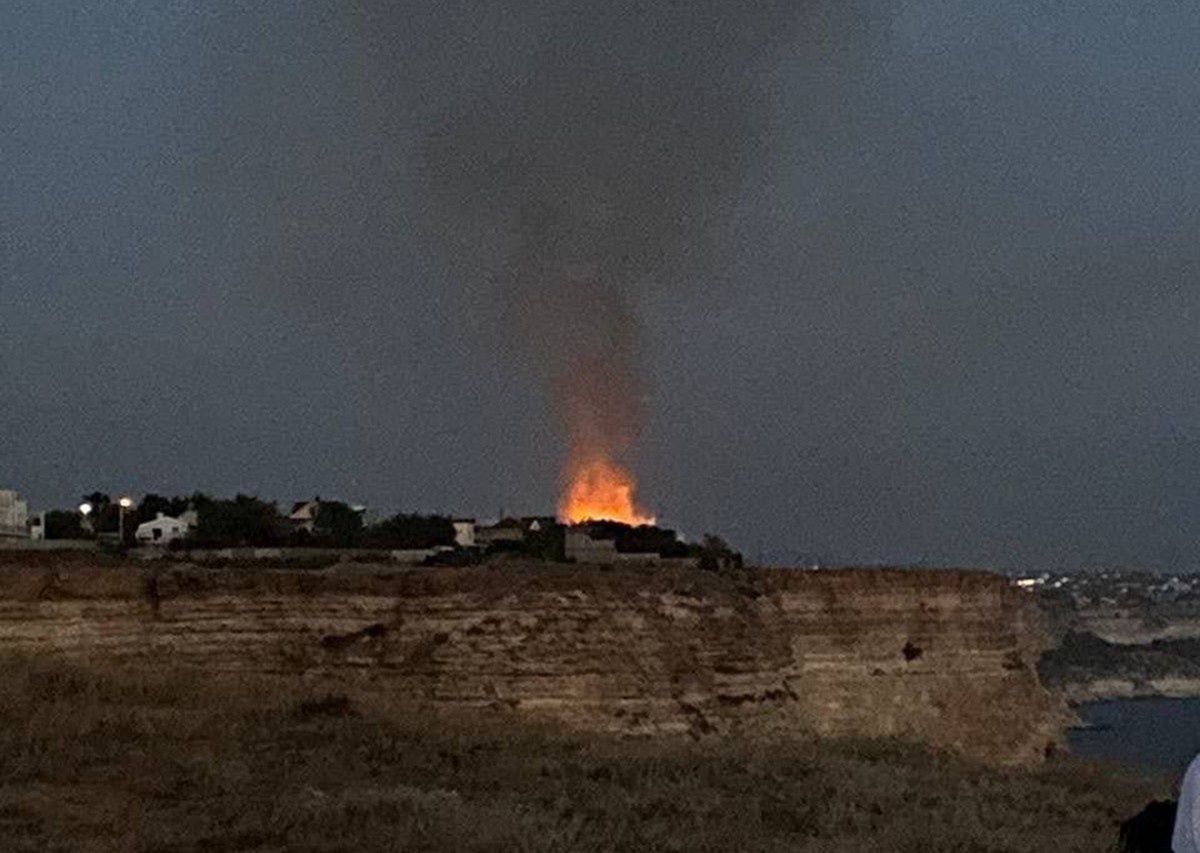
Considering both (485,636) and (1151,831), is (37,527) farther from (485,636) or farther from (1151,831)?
(1151,831)

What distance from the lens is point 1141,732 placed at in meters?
92.0

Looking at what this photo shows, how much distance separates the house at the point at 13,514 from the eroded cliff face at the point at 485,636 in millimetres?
25337

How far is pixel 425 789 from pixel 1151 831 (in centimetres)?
896

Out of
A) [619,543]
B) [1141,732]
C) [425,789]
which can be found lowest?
[1141,732]

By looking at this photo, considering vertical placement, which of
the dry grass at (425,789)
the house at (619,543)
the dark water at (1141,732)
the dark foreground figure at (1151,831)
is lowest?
the dark water at (1141,732)

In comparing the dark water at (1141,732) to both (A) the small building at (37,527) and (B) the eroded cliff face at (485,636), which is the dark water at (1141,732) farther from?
(A) the small building at (37,527)

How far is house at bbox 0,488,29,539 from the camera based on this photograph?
2052 inches

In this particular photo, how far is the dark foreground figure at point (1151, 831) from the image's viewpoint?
7.72 metres

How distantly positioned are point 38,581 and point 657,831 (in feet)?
49.4

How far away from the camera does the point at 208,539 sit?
41.4m

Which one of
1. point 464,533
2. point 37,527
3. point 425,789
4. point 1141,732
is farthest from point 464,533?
point 1141,732

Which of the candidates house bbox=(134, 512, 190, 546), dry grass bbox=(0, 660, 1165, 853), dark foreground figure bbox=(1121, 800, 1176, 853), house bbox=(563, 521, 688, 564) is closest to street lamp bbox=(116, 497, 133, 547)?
house bbox=(134, 512, 190, 546)

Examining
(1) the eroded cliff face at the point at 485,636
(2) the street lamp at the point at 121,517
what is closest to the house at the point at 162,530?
(2) the street lamp at the point at 121,517

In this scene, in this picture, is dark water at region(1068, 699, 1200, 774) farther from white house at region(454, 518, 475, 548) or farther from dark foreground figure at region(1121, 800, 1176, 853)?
dark foreground figure at region(1121, 800, 1176, 853)
